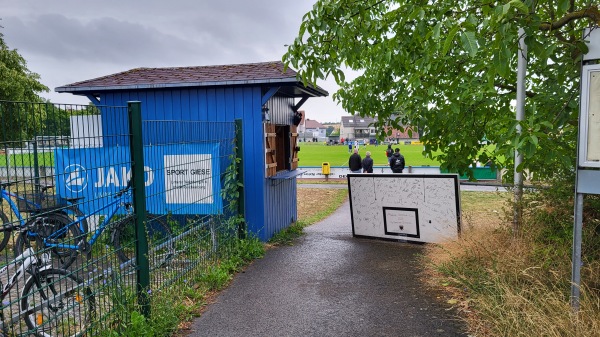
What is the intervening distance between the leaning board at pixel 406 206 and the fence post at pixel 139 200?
5.00 m

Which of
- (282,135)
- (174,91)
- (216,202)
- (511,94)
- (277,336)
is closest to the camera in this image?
(277,336)

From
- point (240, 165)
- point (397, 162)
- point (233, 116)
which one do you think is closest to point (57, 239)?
point (240, 165)

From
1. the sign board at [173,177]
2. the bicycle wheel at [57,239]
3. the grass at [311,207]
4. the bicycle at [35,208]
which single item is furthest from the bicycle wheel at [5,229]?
the grass at [311,207]

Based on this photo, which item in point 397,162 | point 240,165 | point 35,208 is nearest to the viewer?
point 35,208

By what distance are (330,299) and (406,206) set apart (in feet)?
11.5

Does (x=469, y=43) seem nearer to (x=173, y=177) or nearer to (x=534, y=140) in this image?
(x=534, y=140)

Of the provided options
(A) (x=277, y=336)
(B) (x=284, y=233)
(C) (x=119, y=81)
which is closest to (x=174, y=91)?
(C) (x=119, y=81)

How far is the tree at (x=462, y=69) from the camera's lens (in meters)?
3.77

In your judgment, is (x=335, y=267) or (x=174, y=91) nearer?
(x=335, y=267)

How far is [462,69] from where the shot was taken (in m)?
6.98

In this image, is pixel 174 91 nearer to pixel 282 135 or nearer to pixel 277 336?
pixel 282 135

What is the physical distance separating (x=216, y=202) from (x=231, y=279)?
121cm

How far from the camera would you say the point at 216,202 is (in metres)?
6.72

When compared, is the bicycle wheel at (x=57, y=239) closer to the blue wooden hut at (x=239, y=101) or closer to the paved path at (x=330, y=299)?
the paved path at (x=330, y=299)
